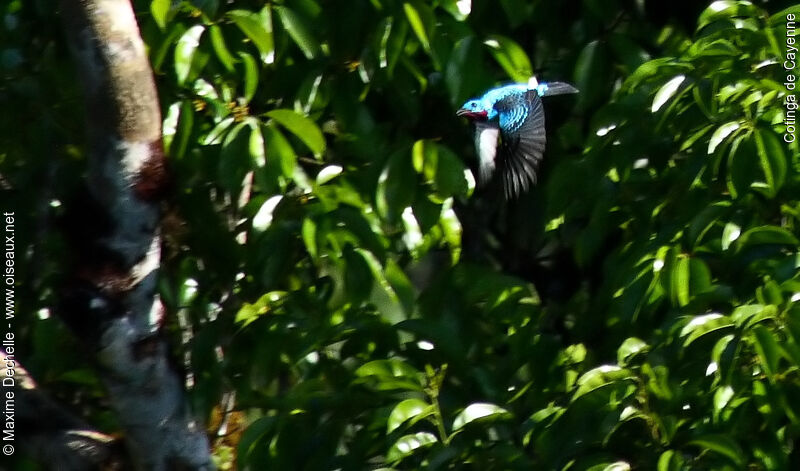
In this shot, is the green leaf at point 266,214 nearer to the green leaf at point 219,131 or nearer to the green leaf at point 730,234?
the green leaf at point 219,131

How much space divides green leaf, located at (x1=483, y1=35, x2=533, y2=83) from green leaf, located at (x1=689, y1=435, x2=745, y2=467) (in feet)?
2.49

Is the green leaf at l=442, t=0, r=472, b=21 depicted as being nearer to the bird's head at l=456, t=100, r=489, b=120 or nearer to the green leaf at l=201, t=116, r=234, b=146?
the bird's head at l=456, t=100, r=489, b=120

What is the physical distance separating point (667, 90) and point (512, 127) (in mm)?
401

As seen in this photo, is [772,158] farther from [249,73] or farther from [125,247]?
[125,247]

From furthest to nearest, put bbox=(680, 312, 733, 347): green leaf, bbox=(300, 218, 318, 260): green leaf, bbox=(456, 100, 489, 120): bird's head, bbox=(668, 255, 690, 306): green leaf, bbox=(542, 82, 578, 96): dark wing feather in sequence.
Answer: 1. bbox=(542, 82, 578, 96): dark wing feather
2. bbox=(456, 100, 489, 120): bird's head
3. bbox=(300, 218, 318, 260): green leaf
4. bbox=(668, 255, 690, 306): green leaf
5. bbox=(680, 312, 733, 347): green leaf

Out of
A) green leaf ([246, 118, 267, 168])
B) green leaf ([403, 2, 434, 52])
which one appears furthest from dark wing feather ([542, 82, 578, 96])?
green leaf ([246, 118, 267, 168])

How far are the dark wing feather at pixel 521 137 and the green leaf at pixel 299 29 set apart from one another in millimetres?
380

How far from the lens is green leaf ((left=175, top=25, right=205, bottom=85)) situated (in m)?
1.90

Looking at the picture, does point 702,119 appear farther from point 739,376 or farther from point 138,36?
point 138,36

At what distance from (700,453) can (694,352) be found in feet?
0.52

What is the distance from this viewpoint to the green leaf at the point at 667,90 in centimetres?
179

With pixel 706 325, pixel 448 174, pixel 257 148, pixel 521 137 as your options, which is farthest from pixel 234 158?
pixel 706 325

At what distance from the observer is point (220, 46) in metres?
1.90

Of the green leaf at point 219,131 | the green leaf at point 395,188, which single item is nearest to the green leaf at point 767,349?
the green leaf at point 395,188
